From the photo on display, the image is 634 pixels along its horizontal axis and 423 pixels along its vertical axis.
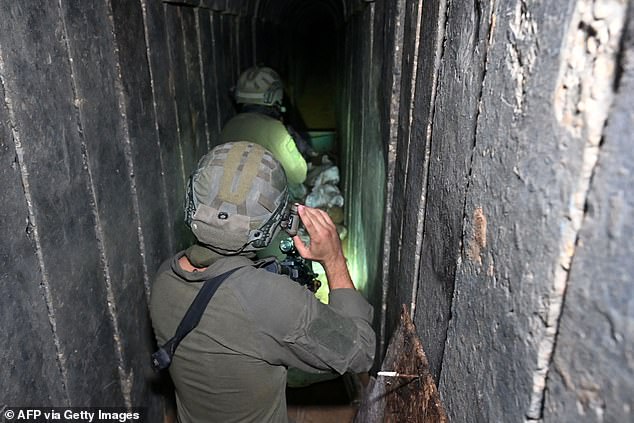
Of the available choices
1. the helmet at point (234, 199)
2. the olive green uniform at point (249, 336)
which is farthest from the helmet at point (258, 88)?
the olive green uniform at point (249, 336)

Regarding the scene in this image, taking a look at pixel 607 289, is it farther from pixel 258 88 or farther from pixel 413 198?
pixel 258 88

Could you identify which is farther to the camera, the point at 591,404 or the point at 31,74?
the point at 31,74

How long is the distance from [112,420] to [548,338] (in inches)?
88.1

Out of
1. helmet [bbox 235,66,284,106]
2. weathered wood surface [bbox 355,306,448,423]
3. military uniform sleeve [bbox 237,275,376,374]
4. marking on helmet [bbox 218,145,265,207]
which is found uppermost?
marking on helmet [bbox 218,145,265,207]

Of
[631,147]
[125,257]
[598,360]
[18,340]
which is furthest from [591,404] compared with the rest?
[125,257]

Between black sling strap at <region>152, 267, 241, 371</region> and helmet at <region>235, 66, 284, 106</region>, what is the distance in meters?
2.89

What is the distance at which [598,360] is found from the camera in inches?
27.5

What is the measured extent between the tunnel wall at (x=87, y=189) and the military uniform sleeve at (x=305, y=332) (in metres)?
0.80

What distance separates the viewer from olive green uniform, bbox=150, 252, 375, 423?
163cm

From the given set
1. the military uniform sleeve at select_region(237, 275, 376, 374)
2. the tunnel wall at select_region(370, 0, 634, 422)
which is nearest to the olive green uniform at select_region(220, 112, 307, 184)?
the military uniform sleeve at select_region(237, 275, 376, 374)

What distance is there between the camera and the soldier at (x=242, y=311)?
1636 millimetres

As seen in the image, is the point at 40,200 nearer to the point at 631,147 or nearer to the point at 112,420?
the point at 112,420

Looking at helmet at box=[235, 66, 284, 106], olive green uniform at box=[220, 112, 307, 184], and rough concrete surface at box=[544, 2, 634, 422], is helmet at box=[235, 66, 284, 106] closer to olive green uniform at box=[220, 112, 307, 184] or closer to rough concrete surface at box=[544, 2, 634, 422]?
olive green uniform at box=[220, 112, 307, 184]

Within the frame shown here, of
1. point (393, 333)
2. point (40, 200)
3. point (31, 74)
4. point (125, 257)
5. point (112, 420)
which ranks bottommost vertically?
point (112, 420)
